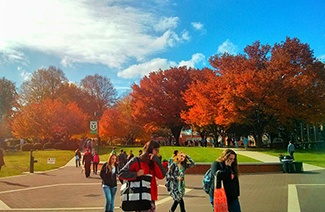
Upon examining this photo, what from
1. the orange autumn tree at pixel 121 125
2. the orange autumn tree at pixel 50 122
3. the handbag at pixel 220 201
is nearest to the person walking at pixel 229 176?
the handbag at pixel 220 201

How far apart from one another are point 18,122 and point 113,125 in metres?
13.4

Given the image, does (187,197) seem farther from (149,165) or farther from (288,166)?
(288,166)

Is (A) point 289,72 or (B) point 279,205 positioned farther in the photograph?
(A) point 289,72

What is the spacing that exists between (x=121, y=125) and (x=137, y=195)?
49.0 m

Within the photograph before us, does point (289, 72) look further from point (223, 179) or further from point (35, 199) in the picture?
point (223, 179)

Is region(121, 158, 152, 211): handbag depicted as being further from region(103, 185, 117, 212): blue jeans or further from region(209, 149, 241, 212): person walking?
region(103, 185, 117, 212): blue jeans

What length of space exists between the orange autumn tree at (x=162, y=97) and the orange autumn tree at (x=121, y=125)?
2.69 metres

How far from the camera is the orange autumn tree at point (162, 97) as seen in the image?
53.0 metres

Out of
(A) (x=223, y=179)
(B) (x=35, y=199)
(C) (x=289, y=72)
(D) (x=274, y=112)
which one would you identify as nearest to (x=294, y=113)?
(D) (x=274, y=112)

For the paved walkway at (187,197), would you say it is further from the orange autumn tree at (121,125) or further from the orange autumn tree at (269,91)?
the orange autumn tree at (121,125)

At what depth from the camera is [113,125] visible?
52.8m

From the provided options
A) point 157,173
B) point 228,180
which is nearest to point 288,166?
point 228,180

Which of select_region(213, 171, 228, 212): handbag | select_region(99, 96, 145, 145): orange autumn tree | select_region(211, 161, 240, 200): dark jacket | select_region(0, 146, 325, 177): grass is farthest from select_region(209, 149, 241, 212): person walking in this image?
select_region(99, 96, 145, 145): orange autumn tree

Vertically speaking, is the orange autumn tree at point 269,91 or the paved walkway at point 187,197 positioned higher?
the orange autumn tree at point 269,91
